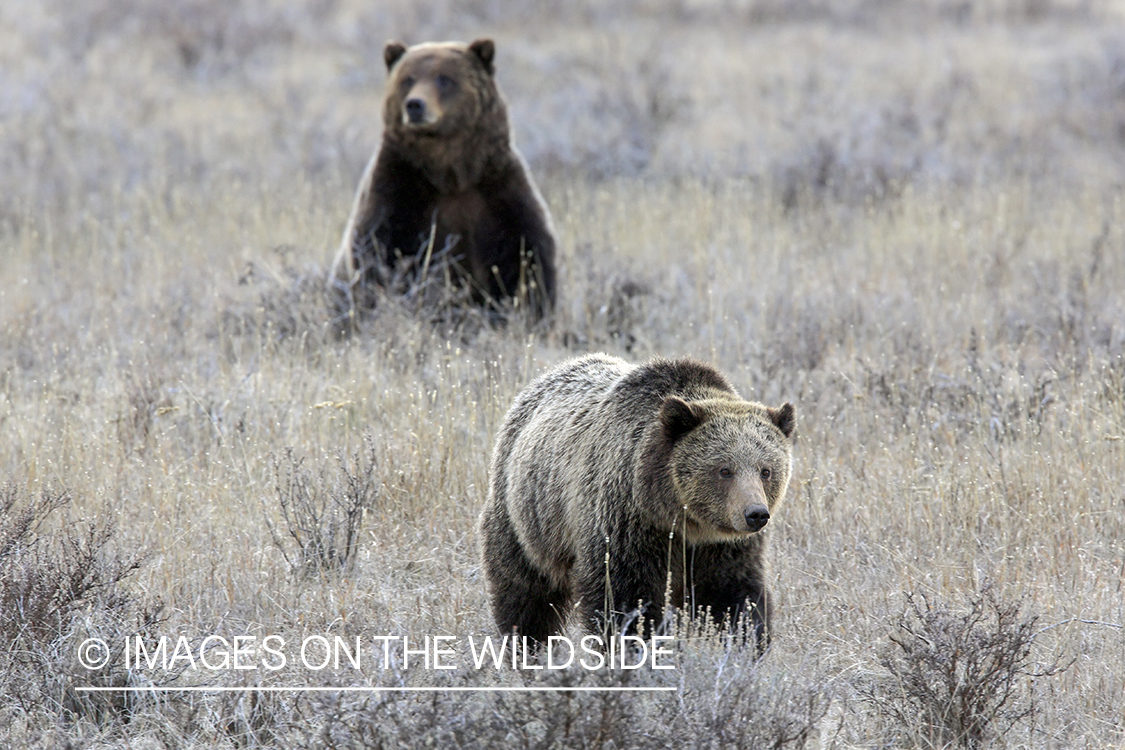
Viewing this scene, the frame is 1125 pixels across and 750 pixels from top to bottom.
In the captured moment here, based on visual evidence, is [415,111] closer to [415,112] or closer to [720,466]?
[415,112]

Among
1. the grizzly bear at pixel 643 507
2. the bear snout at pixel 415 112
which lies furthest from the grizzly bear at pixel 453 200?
the grizzly bear at pixel 643 507

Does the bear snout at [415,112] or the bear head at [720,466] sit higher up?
the bear snout at [415,112]

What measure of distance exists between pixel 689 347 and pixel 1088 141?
8.46m

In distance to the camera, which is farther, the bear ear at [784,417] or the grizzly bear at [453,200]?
the grizzly bear at [453,200]

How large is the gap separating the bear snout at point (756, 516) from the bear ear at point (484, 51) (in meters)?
5.41

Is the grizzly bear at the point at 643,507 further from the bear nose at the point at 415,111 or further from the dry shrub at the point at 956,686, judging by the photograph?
the bear nose at the point at 415,111

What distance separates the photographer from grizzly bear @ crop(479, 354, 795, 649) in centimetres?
382

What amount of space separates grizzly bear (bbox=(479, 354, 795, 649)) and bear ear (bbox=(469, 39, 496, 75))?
4.58 metres

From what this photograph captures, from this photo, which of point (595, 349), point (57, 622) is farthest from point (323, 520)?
point (595, 349)

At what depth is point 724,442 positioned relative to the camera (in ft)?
12.7

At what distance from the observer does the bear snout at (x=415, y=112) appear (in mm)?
7789

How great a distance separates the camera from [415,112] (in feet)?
25.5

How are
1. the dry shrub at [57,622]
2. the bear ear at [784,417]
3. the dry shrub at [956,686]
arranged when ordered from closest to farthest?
the dry shrub at [956,686] < the dry shrub at [57,622] < the bear ear at [784,417]

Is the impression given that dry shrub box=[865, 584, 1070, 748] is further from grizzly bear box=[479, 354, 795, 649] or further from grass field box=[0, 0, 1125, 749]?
grizzly bear box=[479, 354, 795, 649]
